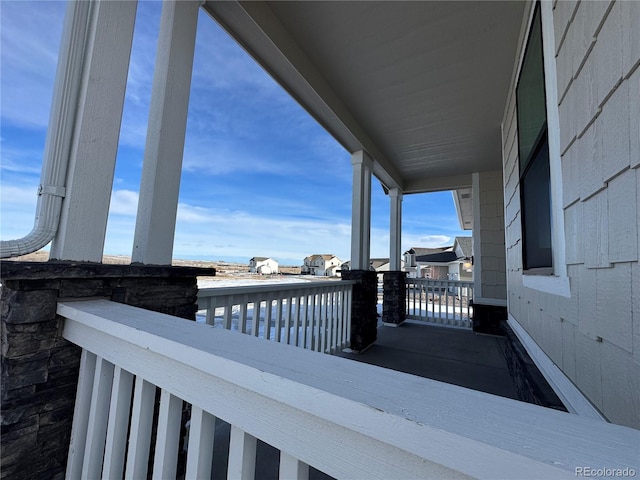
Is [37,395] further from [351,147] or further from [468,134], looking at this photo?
[468,134]

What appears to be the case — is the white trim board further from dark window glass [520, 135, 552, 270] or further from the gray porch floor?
the gray porch floor

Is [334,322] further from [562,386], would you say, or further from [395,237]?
[395,237]

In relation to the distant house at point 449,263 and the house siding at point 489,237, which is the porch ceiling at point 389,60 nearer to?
the house siding at point 489,237

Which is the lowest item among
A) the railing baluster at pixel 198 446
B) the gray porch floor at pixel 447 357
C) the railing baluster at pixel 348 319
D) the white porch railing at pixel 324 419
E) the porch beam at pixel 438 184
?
the gray porch floor at pixel 447 357

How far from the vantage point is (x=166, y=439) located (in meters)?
0.70

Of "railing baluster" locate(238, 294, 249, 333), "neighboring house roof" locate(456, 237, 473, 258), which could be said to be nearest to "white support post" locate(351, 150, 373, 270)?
"railing baluster" locate(238, 294, 249, 333)

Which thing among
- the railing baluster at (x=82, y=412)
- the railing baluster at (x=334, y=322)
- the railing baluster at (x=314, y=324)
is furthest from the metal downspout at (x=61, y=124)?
the railing baluster at (x=334, y=322)

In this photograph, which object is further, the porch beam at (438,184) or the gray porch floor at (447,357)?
the porch beam at (438,184)

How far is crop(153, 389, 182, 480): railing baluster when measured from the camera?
69 centimetres

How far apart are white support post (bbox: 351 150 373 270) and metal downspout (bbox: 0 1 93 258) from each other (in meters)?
3.20

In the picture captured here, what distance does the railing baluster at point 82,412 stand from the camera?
1.01 meters

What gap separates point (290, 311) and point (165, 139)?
1.78m

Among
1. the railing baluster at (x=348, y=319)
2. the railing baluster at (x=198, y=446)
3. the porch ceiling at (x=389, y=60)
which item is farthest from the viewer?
the railing baluster at (x=348, y=319)

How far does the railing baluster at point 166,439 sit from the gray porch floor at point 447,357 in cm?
272
